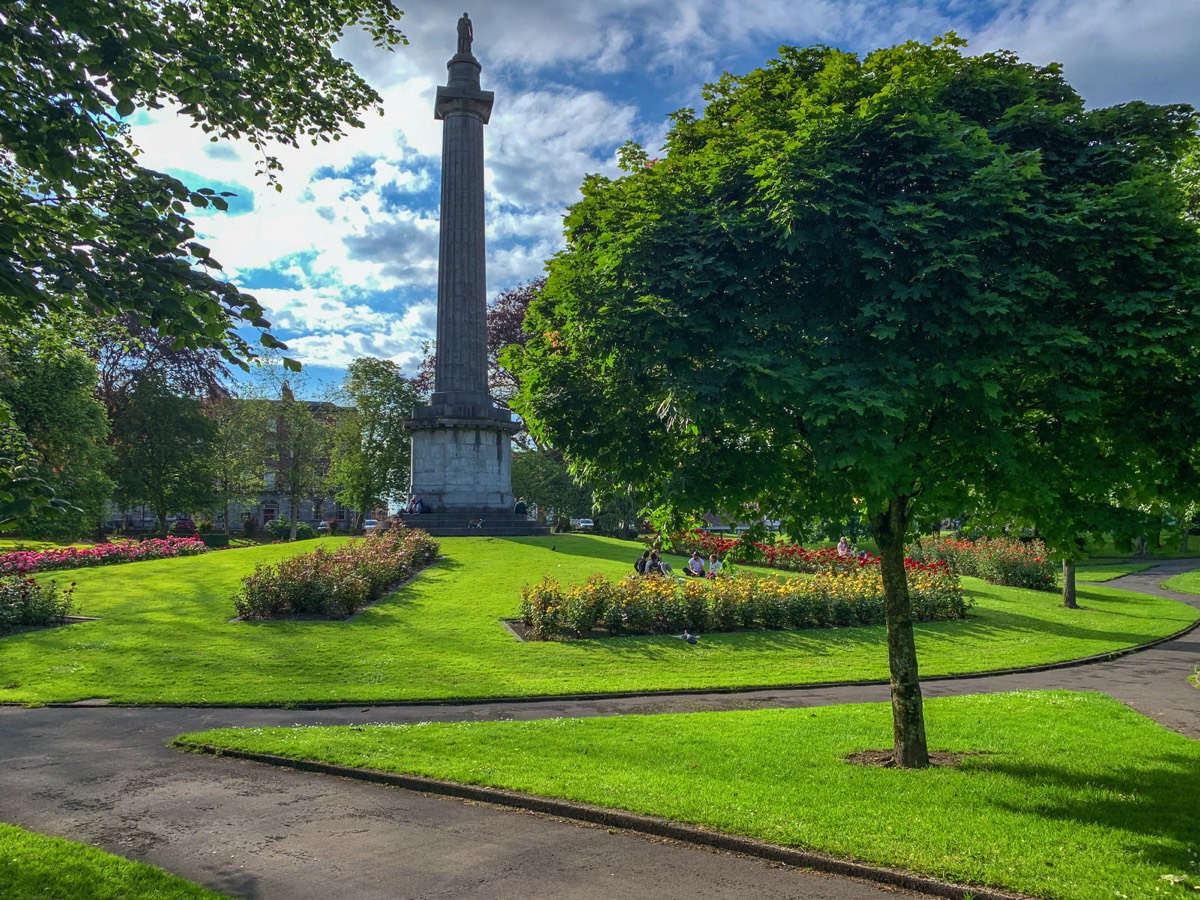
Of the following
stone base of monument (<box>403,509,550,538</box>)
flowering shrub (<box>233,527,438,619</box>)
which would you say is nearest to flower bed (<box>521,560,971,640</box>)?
flowering shrub (<box>233,527,438,619</box>)

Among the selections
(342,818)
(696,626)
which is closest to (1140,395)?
(342,818)

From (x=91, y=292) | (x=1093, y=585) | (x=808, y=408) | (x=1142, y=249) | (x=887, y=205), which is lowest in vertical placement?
(x=1093, y=585)

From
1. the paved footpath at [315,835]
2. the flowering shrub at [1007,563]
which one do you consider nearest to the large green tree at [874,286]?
the paved footpath at [315,835]

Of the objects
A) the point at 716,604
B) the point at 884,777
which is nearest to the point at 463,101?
the point at 716,604

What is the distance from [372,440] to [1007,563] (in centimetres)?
4124

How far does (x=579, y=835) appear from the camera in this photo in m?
6.56

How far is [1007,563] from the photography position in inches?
1204

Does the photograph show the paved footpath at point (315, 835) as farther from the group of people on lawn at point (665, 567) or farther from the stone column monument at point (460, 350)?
the stone column monument at point (460, 350)

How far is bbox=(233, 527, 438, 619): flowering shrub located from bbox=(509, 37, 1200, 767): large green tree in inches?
497

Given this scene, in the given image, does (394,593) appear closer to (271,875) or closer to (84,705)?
(84,705)

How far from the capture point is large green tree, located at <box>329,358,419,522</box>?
54594 millimetres

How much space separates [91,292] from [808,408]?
5.30m

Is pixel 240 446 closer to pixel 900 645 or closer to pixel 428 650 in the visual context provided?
pixel 428 650

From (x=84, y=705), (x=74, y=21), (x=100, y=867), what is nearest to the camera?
(x=74, y=21)
